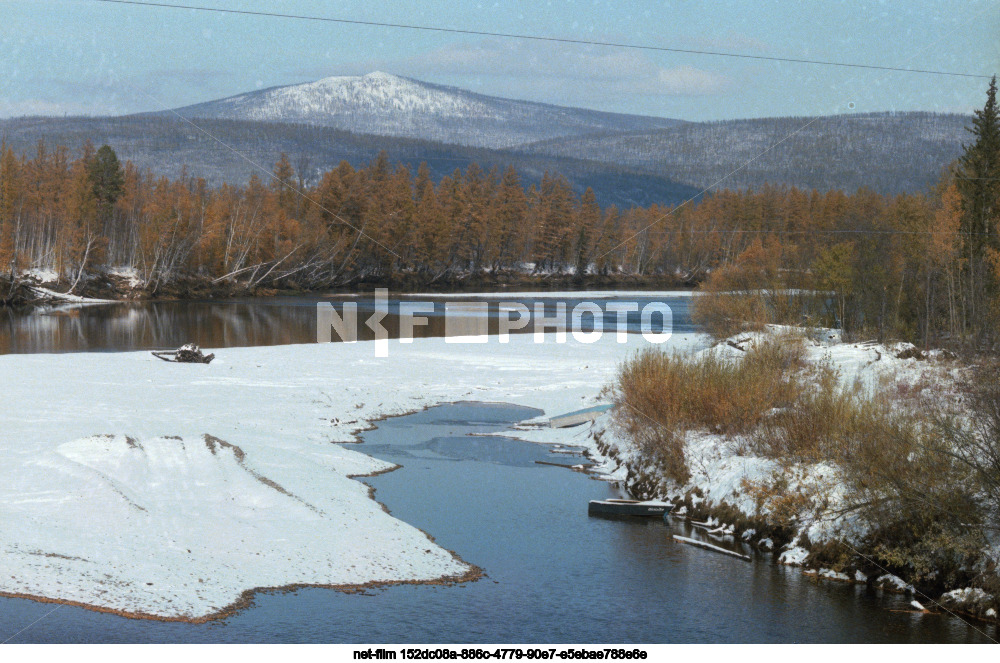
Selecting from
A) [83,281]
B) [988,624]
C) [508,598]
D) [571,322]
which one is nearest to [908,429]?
[988,624]

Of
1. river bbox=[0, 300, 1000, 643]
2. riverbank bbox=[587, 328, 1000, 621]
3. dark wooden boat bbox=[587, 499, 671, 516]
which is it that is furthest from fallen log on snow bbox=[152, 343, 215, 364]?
dark wooden boat bbox=[587, 499, 671, 516]

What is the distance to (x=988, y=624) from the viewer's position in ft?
35.8

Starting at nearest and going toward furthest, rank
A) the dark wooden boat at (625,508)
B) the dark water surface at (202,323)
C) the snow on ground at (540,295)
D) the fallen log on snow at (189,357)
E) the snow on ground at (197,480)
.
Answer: the snow on ground at (197,480) → the dark wooden boat at (625,508) → the fallen log on snow at (189,357) → the dark water surface at (202,323) → the snow on ground at (540,295)

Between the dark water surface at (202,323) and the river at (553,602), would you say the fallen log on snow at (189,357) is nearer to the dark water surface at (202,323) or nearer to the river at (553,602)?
the dark water surface at (202,323)

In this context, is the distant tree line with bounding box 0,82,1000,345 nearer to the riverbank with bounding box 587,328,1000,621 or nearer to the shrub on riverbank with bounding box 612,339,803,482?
the shrub on riverbank with bounding box 612,339,803,482

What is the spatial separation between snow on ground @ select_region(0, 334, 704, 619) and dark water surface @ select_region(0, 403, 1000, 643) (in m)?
0.52

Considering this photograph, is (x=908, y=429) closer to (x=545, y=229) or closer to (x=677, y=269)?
(x=545, y=229)

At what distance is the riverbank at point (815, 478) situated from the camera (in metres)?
12.0

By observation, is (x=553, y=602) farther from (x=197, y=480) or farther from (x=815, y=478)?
(x=197, y=480)

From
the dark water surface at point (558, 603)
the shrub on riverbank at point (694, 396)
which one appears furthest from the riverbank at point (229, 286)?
the dark water surface at point (558, 603)

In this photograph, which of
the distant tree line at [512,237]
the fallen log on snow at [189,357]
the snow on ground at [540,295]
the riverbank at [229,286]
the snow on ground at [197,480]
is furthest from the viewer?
the snow on ground at [540,295]

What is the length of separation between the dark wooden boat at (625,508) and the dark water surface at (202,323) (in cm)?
2592

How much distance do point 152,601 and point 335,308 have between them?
185ft

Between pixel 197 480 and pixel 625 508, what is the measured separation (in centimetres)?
675
